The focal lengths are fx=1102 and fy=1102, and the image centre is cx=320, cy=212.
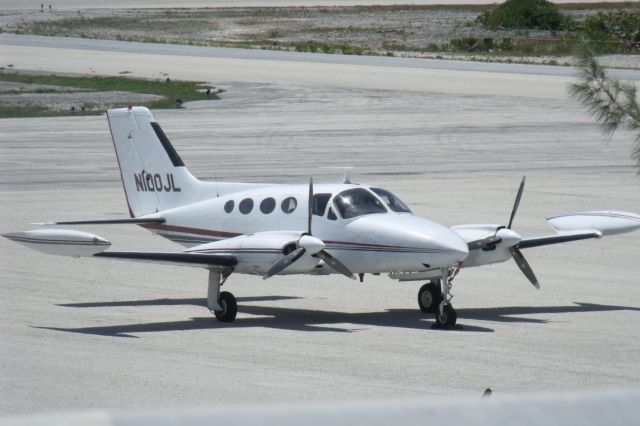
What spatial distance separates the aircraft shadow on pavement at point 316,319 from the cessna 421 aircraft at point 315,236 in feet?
1.36

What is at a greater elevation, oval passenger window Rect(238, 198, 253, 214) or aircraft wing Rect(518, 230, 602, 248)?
oval passenger window Rect(238, 198, 253, 214)

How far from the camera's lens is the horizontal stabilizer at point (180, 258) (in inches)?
614

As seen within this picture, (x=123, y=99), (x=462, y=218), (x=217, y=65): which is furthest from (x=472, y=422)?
(x=217, y=65)

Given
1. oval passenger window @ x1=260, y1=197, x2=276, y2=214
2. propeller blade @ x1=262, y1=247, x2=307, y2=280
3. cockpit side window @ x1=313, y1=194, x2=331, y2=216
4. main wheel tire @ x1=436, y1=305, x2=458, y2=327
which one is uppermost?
cockpit side window @ x1=313, y1=194, x2=331, y2=216

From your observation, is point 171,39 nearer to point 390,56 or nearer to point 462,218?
point 390,56

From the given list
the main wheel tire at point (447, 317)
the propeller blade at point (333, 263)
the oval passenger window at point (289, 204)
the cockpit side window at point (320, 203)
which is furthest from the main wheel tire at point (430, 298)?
the oval passenger window at point (289, 204)

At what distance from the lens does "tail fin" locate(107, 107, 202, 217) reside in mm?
19766

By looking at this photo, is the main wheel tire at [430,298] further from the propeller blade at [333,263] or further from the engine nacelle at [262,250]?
the engine nacelle at [262,250]

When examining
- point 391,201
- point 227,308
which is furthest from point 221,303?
point 391,201

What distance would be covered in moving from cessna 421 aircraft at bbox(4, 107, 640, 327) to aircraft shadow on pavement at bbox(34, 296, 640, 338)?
1.36ft

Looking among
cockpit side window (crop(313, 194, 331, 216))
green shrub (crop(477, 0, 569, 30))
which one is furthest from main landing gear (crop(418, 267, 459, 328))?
green shrub (crop(477, 0, 569, 30))

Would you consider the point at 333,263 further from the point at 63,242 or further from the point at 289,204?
the point at 63,242

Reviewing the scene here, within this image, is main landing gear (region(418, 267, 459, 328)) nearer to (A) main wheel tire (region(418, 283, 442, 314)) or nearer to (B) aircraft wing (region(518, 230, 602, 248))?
(A) main wheel tire (region(418, 283, 442, 314))

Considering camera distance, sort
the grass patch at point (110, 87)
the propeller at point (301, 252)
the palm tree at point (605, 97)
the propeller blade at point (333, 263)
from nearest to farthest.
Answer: the palm tree at point (605, 97) < the propeller at point (301, 252) < the propeller blade at point (333, 263) < the grass patch at point (110, 87)
